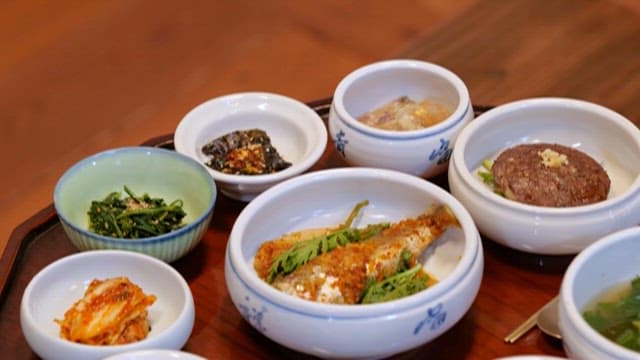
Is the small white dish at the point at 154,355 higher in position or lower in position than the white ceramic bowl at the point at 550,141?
higher

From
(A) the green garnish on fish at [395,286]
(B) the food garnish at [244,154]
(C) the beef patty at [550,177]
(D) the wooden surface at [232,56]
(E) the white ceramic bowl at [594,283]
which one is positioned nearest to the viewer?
(E) the white ceramic bowl at [594,283]

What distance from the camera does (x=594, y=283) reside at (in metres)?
1.32

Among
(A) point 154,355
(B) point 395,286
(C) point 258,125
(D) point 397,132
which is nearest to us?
(A) point 154,355

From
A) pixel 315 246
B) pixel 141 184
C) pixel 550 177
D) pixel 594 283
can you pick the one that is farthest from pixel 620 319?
pixel 141 184

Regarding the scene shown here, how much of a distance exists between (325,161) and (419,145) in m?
0.21

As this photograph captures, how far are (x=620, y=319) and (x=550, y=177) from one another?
27 cm

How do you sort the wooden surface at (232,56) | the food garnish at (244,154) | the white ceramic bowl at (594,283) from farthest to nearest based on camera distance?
the wooden surface at (232,56) < the food garnish at (244,154) < the white ceramic bowl at (594,283)

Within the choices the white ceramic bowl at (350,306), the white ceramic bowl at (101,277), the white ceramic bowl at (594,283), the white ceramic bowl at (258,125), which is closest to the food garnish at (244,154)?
the white ceramic bowl at (258,125)

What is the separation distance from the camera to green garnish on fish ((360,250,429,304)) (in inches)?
50.8

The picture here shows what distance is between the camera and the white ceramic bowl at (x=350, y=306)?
121 cm

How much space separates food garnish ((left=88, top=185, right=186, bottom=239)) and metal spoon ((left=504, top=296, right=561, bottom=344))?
51 centimetres

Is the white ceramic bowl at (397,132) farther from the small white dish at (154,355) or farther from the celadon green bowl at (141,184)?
the small white dish at (154,355)

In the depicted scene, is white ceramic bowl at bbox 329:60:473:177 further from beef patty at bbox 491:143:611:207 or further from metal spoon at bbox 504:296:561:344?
metal spoon at bbox 504:296:561:344

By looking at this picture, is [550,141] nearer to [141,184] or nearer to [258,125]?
[258,125]
